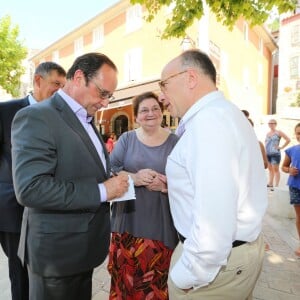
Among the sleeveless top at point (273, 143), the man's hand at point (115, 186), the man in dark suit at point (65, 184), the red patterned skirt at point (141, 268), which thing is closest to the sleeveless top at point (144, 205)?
the red patterned skirt at point (141, 268)

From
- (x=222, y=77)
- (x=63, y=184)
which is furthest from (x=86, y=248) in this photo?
(x=222, y=77)

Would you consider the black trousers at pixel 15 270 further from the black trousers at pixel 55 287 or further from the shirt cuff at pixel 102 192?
the shirt cuff at pixel 102 192

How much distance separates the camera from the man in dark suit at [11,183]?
7.38 feet

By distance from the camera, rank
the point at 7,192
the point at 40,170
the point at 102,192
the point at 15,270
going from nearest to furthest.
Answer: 1. the point at 40,170
2. the point at 102,192
3. the point at 7,192
4. the point at 15,270

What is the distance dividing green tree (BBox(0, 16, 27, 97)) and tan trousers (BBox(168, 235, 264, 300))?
21.8 meters

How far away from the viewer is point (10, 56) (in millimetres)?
20641

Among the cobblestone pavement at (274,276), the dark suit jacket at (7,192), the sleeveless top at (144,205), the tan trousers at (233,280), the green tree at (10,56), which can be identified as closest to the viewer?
the tan trousers at (233,280)

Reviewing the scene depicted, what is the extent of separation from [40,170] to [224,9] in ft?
13.2

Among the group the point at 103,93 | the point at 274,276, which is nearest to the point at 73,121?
the point at 103,93

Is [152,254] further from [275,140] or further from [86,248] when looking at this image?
[275,140]

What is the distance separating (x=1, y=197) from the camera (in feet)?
7.35

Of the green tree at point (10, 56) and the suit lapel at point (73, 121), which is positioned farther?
the green tree at point (10, 56)

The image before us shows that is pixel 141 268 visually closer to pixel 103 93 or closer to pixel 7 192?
pixel 7 192

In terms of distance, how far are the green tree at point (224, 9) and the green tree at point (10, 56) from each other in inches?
712
